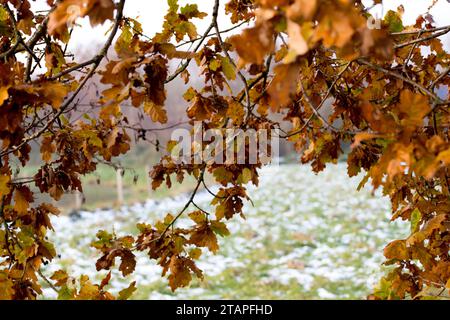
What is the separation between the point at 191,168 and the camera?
2.06 metres

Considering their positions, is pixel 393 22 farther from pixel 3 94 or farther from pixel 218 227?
pixel 3 94

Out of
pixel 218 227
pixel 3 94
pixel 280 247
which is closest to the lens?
pixel 3 94

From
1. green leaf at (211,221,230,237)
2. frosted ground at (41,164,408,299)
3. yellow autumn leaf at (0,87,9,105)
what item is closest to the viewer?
yellow autumn leaf at (0,87,9,105)

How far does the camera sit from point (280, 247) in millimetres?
6117

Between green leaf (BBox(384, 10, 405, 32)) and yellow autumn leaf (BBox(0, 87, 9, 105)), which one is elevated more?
green leaf (BBox(384, 10, 405, 32))

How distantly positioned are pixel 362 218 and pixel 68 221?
415 centimetres

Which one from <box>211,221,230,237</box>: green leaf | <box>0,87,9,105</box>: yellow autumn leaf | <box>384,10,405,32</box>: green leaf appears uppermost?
<box>384,10,405,32</box>: green leaf

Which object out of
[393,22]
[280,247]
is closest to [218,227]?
[393,22]

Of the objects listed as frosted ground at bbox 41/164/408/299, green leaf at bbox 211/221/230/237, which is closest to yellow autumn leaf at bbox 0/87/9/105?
green leaf at bbox 211/221/230/237

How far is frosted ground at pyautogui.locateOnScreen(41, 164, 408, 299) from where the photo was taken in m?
4.93

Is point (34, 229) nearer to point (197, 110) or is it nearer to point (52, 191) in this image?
point (52, 191)

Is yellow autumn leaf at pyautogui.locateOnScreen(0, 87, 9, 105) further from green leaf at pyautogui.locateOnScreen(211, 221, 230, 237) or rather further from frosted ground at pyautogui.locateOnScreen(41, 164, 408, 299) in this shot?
frosted ground at pyautogui.locateOnScreen(41, 164, 408, 299)

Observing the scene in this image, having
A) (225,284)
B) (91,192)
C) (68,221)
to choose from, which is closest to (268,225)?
(225,284)
